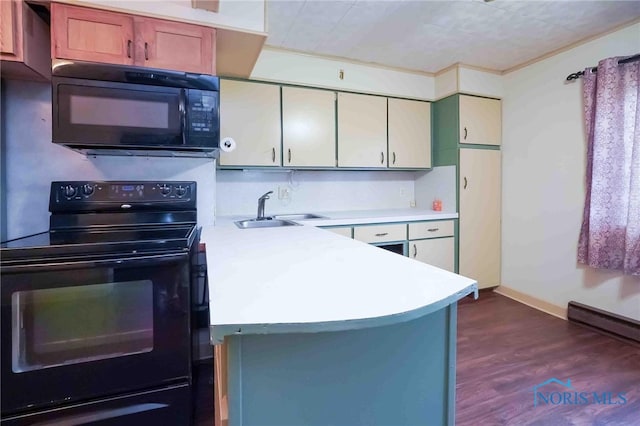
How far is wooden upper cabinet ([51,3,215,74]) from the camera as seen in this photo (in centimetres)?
147

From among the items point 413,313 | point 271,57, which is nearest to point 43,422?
point 413,313

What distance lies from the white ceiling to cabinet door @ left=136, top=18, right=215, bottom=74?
659mm

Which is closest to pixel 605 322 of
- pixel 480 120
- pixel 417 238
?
pixel 417 238

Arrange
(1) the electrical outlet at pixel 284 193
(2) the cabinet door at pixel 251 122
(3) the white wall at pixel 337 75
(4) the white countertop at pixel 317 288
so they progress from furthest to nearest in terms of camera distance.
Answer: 1. (1) the electrical outlet at pixel 284 193
2. (3) the white wall at pixel 337 75
3. (2) the cabinet door at pixel 251 122
4. (4) the white countertop at pixel 317 288

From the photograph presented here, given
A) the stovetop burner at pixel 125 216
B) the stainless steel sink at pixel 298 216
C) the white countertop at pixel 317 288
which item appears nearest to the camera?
the white countertop at pixel 317 288

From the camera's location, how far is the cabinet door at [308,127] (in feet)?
8.98

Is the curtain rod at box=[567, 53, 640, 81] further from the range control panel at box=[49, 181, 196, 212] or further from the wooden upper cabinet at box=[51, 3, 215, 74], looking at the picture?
the range control panel at box=[49, 181, 196, 212]

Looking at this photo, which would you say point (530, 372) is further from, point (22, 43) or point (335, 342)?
point (22, 43)

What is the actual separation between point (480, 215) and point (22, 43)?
11.6ft

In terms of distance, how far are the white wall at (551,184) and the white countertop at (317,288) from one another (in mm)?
2338

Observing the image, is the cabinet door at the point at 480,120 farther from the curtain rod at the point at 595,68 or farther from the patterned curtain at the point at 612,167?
the patterned curtain at the point at 612,167

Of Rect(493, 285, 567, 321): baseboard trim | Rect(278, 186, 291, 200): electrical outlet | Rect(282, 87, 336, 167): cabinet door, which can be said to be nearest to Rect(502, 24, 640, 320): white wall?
Result: Rect(493, 285, 567, 321): baseboard trim

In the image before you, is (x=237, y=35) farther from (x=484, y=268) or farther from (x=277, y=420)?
(x=484, y=268)

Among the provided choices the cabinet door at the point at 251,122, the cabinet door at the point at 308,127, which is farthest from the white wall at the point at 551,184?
the cabinet door at the point at 251,122
